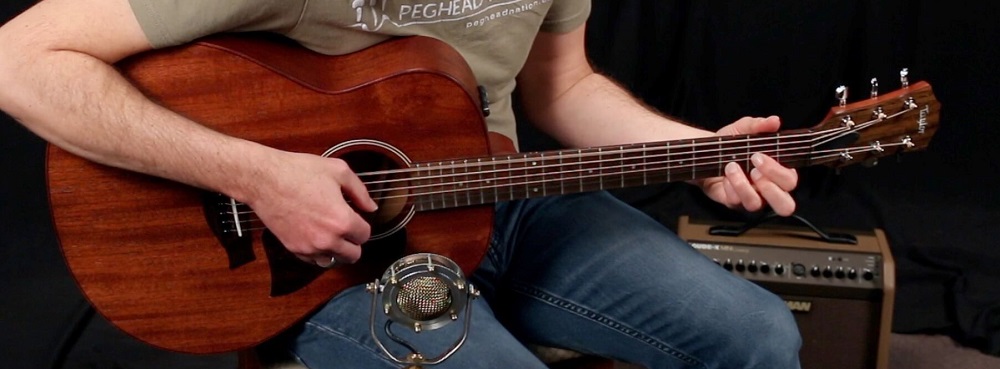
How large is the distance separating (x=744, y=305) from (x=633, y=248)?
0.18 m

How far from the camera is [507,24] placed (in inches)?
62.4

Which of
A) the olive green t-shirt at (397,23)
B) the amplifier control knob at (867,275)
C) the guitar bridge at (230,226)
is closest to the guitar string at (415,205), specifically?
the guitar bridge at (230,226)

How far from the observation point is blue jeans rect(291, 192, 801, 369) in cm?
A: 138

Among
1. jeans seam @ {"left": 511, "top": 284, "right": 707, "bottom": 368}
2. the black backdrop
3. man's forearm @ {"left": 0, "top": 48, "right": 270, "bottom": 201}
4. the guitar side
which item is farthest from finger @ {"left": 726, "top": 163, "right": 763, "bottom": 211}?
the black backdrop

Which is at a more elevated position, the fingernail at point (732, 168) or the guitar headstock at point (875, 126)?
the guitar headstock at point (875, 126)

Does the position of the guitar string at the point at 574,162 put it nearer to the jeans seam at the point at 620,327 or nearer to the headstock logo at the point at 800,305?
the jeans seam at the point at 620,327

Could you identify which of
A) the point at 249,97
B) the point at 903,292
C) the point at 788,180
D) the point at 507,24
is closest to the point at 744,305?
the point at 788,180

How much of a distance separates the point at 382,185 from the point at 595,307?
0.35 m

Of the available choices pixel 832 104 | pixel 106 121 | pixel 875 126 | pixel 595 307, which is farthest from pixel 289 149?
pixel 832 104

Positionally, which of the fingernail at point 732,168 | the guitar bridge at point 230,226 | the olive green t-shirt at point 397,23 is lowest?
the guitar bridge at point 230,226

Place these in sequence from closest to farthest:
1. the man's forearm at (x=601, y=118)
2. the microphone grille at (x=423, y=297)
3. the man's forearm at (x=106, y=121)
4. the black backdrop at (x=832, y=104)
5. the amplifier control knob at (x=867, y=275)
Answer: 1. the microphone grille at (x=423, y=297)
2. the man's forearm at (x=106, y=121)
3. the man's forearm at (x=601, y=118)
4. the amplifier control knob at (x=867, y=275)
5. the black backdrop at (x=832, y=104)

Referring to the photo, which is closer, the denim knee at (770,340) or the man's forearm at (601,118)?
the denim knee at (770,340)

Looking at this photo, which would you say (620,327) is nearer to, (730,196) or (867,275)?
(730,196)

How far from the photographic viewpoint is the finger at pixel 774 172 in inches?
58.2
